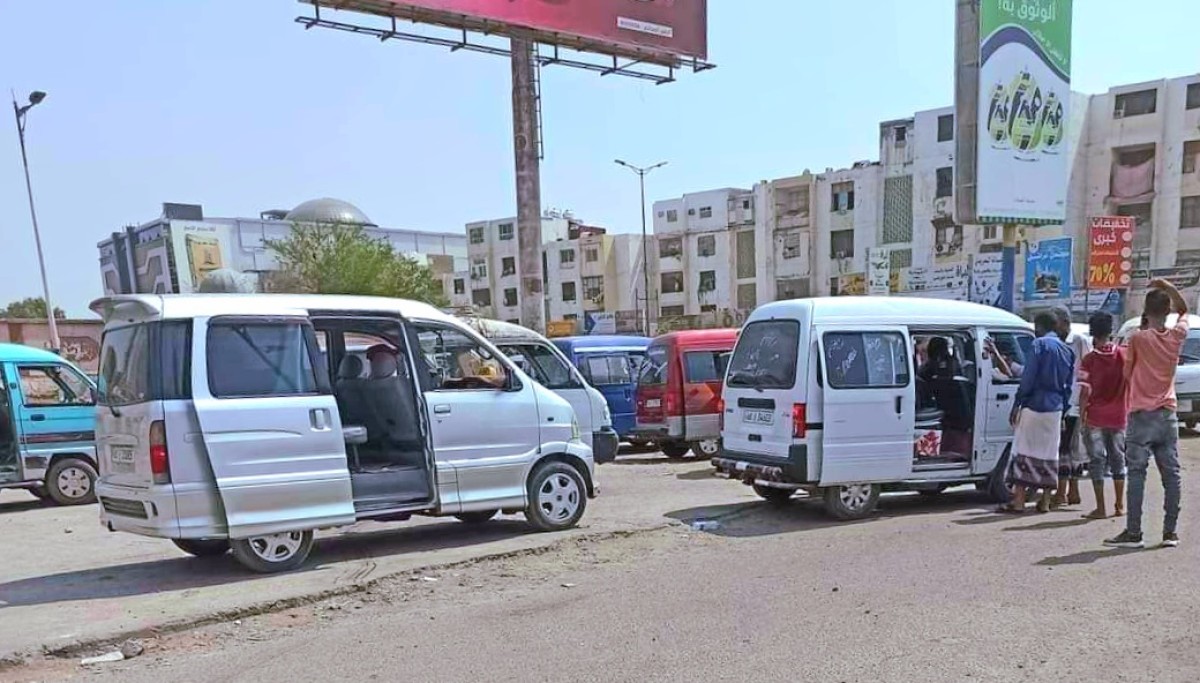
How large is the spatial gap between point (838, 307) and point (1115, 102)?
152 feet

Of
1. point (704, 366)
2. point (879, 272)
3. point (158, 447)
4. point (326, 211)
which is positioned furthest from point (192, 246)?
point (158, 447)

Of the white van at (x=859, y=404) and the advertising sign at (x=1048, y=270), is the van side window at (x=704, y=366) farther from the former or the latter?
the advertising sign at (x=1048, y=270)

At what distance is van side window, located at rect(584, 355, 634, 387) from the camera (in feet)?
50.4

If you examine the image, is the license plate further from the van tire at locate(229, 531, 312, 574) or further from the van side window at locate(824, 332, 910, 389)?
the van side window at locate(824, 332, 910, 389)

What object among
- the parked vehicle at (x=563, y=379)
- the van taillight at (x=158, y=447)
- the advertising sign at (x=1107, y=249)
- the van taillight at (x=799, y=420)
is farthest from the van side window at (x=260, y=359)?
the advertising sign at (x=1107, y=249)

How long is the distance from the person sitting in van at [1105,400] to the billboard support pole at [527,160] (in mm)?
17677

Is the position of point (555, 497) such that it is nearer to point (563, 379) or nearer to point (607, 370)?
point (563, 379)

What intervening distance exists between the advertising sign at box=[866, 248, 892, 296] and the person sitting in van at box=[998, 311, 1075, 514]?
42767 millimetres

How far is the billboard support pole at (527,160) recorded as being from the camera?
2409 cm

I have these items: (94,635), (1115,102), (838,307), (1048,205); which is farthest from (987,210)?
(1115,102)

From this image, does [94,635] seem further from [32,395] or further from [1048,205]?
[1048,205]

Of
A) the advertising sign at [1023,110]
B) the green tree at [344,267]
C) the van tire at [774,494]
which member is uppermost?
the advertising sign at [1023,110]

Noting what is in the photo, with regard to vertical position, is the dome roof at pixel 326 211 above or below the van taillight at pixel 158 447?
above

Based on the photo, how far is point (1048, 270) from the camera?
123ft
